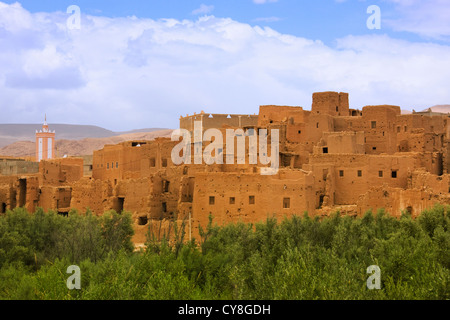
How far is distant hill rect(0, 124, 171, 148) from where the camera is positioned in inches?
6949

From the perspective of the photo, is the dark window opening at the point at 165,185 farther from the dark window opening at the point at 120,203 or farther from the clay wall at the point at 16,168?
the clay wall at the point at 16,168

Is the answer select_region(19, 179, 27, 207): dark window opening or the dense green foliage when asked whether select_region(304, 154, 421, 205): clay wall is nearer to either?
the dense green foliage

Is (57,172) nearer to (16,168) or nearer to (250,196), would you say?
(16,168)

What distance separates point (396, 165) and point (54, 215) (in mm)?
20080

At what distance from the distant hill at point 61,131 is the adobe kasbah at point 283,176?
127433 mm

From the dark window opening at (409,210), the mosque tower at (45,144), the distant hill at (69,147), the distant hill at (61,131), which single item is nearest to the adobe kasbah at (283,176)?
the dark window opening at (409,210)

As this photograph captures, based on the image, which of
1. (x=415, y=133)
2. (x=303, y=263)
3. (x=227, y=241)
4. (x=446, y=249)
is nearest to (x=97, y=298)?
(x=303, y=263)

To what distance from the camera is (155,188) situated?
4209 cm

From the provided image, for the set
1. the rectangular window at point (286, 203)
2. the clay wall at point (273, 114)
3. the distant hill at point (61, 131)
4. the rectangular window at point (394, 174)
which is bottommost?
the rectangular window at point (286, 203)

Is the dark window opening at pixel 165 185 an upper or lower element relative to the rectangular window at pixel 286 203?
upper

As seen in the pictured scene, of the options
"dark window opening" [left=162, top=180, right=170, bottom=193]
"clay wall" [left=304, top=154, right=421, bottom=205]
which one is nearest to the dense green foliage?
"clay wall" [left=304, top=154, right=421, bottom=205]

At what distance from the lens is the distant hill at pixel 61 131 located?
176m

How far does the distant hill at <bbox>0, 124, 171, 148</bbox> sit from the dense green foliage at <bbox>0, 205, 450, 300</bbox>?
471 feet

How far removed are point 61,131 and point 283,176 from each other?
154 meters
